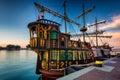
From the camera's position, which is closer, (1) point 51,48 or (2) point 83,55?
(1) point 51,48

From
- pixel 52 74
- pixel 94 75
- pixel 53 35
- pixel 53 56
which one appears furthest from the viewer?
pixel 53 35

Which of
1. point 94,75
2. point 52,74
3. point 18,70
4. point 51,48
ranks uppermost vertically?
point 51,48

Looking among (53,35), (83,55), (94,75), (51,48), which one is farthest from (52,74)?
(94,75)

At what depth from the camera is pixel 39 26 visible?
44.4ft

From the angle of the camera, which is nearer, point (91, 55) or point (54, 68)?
point (54, 68)

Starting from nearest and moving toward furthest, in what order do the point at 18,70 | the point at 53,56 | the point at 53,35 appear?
the point at 53,56 < the point at 53,35 < the point at 18,70

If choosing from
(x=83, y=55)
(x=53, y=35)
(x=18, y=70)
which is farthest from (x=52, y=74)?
(x=18, y=70)

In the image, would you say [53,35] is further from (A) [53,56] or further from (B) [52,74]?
(B) [52,74]

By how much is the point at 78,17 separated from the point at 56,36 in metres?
18.2

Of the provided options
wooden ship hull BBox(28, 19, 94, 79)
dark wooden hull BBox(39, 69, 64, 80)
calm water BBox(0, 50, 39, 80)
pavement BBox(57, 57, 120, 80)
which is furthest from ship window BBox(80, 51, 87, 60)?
calm water BBox(0, 50, 39, 80)

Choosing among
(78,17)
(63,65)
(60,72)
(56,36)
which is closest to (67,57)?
(63,65)

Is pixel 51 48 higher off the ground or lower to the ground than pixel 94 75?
higher

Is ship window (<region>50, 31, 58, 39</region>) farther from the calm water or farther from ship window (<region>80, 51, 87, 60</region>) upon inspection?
the calm water

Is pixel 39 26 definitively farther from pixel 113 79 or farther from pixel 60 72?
pixel 113 79
